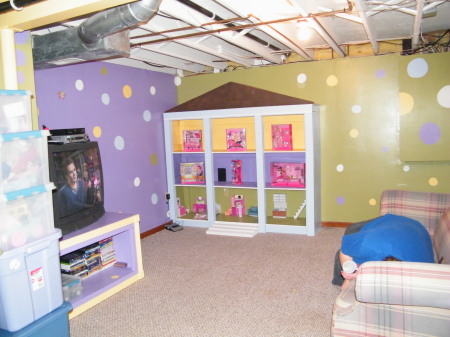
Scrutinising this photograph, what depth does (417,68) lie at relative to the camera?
4.24m

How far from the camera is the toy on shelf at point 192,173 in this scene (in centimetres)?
530

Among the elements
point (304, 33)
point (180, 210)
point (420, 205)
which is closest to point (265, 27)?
point (304, 33)

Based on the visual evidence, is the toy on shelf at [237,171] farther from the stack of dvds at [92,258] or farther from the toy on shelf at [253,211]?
the stack of dvds at [92,258]

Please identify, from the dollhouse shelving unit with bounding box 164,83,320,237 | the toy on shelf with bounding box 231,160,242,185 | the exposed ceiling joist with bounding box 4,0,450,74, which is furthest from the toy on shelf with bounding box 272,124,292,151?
the exposed ceiling joist with bounding box 4,0,450,74

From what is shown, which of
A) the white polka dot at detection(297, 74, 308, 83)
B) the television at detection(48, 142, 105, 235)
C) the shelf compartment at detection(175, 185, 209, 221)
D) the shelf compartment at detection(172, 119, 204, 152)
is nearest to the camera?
the television at detection(48, 142, 105, 235)

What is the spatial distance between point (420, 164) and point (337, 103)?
1165 millimetres

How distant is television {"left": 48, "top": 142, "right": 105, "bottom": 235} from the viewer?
2896 millimetres

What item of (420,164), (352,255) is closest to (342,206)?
(420,164)

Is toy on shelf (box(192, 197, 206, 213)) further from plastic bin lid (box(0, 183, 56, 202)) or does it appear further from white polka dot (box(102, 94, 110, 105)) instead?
plastic bin lid (box(0, 183, 56, 202))

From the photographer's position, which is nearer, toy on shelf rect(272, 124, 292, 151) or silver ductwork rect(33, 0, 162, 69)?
silver ductwork rect(33, 0, 162, 69)

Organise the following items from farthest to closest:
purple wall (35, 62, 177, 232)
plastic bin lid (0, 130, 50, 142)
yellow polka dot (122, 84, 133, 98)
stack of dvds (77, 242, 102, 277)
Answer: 1. yellow polka dot (122, 84, 133, 98)
2. purple wall (35, 62, 177, 232)
3. stack of dvds (77, 242, 102, 277)
4. plastic bin lid (0, 130, 50, 142)

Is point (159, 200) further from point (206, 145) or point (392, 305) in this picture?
point (392, 305)

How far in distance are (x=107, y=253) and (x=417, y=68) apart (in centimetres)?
373

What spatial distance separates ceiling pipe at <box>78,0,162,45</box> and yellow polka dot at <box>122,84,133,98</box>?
1.91 meters
